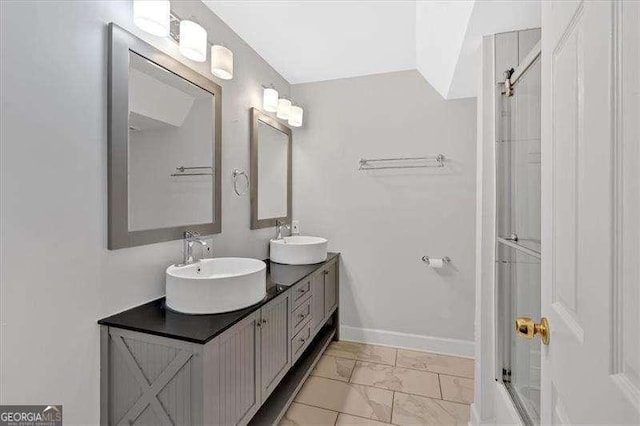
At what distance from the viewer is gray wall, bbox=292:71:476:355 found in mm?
2375

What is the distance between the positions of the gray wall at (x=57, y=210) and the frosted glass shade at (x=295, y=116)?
1.31m

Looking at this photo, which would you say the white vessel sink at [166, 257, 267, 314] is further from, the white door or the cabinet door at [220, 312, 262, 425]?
the white door

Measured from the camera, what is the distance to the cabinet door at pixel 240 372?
116cm

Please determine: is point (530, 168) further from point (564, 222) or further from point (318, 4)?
point (318, 4)

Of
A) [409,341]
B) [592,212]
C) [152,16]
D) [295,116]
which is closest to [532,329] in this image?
[592,212]

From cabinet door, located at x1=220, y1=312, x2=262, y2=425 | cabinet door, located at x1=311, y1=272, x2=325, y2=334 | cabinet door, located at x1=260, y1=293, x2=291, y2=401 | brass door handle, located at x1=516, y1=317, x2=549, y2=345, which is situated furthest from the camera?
cabinet door, located at x1=311, y1=272, x2=325, y2=334

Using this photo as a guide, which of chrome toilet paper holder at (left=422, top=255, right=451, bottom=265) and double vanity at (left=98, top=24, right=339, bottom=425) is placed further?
chrome toilet paper holder at (left=422, top=255, right=451, bottom=265)

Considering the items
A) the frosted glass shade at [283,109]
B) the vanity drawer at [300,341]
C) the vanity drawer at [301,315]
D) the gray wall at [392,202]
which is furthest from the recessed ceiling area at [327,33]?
the vanity drawer at [300,341]

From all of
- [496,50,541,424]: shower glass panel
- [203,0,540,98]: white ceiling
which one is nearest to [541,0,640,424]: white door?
[496,50,541,424]: shower glass panel

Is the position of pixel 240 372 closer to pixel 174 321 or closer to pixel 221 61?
pixel 174 321

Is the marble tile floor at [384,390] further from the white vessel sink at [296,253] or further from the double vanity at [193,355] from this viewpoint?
the white vessel sink at [296,253]

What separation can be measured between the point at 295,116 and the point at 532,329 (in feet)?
7.23

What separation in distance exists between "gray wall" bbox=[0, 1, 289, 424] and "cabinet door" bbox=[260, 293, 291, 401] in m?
0.60

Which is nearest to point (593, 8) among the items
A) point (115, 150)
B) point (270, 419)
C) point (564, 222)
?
point (564, 222)
